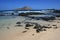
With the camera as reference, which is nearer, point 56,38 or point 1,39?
point 56,38

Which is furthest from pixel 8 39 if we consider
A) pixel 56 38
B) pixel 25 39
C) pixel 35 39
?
pixel 56 38

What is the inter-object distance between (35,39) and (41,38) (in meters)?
0.21

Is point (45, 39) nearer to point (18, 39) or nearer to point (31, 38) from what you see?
point (31, 38)

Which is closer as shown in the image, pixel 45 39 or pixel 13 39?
pixel 45 39

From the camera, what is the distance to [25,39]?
4.17m

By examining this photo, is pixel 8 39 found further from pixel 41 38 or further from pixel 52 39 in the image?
pixel 52 39

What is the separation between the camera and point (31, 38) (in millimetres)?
4230

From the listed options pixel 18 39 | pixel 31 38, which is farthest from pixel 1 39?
pixel 31 38

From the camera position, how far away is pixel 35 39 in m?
4.08

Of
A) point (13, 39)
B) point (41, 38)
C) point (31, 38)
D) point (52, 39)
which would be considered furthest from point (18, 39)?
point (52, 39)

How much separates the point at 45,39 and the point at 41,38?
19 centimetres

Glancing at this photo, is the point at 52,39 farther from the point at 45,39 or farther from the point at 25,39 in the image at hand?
the point at 25,39

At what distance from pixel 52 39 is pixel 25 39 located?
0.88m

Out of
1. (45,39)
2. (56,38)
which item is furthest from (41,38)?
(56,38)
